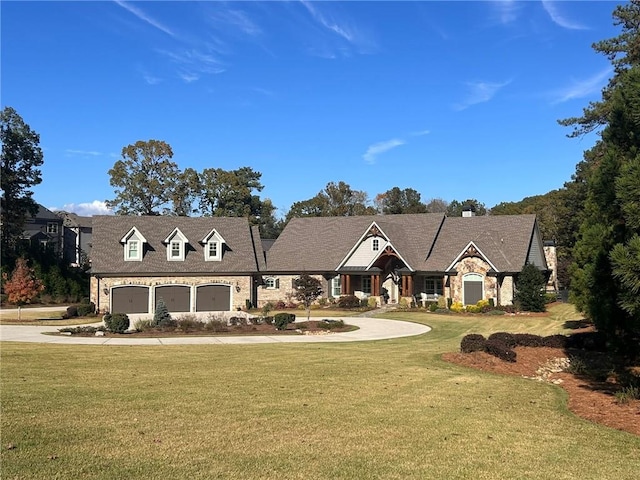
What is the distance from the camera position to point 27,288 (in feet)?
104

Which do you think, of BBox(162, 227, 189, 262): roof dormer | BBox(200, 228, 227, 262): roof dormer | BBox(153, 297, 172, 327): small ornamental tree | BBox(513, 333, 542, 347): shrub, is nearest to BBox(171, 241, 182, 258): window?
BBox(162, 227, 189, 262): roof dormer

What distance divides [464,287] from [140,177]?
42822 mm

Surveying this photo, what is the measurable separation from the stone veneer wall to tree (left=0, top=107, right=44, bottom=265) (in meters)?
22.1

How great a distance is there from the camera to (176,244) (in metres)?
41.2

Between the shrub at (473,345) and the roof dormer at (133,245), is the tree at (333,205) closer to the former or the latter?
the roof dormer at (133,245)

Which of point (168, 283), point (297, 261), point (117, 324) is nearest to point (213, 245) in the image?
point (168, 283)

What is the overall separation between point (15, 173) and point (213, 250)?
2768cm

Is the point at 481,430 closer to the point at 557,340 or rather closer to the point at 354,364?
the point at 354,364

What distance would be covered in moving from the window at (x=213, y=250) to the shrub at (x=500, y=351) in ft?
88.6

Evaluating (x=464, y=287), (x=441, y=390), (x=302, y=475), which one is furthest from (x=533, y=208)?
(x=302, y=475)

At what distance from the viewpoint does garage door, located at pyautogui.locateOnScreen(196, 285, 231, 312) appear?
4078 cm

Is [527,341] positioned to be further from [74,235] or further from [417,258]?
[74,235]

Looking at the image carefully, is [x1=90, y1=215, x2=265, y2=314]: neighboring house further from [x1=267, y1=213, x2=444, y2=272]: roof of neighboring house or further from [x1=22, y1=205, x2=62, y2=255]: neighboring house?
[x1=22, y1=205, x2=62, y2=255]: neighboring house

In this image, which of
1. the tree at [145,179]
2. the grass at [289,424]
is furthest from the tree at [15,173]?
the grass at [289,424]
